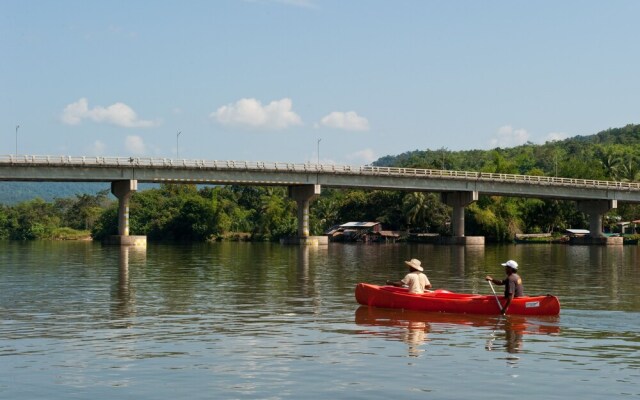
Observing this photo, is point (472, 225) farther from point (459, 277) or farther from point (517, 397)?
point (517, 397)

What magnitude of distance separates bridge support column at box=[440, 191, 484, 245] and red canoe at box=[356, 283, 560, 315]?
85.9 meters

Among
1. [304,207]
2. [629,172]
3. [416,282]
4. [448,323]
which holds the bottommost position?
[448,323]

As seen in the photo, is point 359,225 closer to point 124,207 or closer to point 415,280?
point 124,207

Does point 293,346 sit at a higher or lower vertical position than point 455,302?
lower

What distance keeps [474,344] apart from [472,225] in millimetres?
111288

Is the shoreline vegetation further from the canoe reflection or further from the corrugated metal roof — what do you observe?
the canoe reflection

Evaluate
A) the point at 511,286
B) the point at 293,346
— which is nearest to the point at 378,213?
the point at 511,286

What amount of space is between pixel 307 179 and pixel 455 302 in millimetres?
78544

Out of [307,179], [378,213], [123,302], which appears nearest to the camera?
[123,302]

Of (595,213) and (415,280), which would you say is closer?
(415,280)

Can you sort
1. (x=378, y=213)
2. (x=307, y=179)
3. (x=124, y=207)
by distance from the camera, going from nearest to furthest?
(x=124, y=207)
(x=307, y=179)
(x=378, y=213)

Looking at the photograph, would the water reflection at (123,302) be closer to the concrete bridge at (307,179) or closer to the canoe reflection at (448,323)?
the canoe reflection at (448,323)

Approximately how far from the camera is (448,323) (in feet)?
87.0

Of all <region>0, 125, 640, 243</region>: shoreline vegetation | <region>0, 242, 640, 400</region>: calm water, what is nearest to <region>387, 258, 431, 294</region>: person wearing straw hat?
<region>0, 242, 640, 400</region>: calm water
